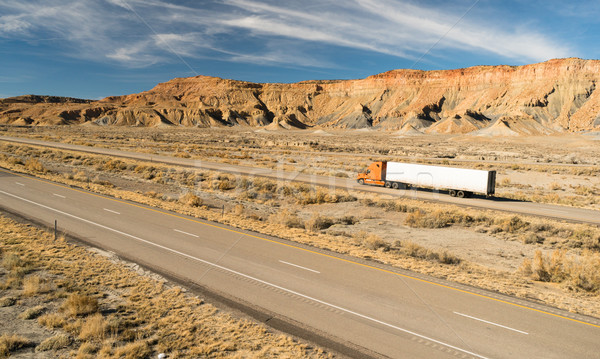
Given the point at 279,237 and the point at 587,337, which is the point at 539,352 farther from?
the point at 279,237

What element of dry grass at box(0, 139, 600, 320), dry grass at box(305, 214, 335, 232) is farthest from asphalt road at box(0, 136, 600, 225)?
dry grass at box(305, 214, 335, 232)

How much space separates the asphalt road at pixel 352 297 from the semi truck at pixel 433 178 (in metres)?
18.2

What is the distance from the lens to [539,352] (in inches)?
334

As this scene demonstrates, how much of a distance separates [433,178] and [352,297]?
71.9 feet

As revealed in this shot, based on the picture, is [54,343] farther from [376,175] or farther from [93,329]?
[376,175]

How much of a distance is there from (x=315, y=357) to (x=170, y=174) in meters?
34.0

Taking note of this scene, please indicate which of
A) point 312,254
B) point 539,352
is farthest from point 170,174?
point 539,352

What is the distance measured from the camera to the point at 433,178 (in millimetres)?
30438

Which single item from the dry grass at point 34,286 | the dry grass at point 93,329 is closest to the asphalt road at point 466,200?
the dry grass at point 93,329

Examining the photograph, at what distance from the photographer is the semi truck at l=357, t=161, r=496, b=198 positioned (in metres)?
28.2

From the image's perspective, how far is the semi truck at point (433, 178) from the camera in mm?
28234

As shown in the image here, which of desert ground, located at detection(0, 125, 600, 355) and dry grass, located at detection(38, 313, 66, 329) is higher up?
desert ground, located at detection(0, 125, 600, 355)

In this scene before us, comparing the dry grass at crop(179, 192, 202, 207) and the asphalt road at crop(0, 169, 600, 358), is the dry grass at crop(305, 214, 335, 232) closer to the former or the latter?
the asphalt road at crop(0, 169, 600, 358)

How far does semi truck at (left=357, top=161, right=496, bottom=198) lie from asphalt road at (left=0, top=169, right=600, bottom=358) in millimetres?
18162
